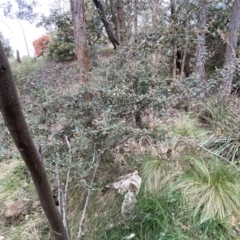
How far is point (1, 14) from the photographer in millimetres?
6945

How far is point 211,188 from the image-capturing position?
1850 mm

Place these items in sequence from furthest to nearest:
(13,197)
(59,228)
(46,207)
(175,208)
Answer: (13,197) → (175,208) → (59,228) → (46,207)

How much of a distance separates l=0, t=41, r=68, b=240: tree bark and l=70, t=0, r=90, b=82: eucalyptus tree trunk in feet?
7.04

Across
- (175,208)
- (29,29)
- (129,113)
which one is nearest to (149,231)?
(175,208)

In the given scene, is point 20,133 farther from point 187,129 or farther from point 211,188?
point 187,129

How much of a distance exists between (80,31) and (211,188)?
2.46m

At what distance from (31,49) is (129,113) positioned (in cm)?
988

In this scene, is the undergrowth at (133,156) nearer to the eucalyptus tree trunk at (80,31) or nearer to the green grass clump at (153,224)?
the green grass clump at (153,224)

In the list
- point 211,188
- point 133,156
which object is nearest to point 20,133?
point 211,188

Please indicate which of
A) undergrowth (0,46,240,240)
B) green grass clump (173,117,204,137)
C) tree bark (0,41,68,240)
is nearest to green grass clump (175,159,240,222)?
undergrowth (0,46,240,240)

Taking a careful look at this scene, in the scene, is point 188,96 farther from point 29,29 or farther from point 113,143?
point 29,29

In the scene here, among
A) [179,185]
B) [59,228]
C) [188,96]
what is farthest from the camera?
[188,96]

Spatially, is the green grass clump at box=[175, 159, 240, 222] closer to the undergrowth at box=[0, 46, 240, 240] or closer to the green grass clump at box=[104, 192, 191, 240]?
the undergrowth at box=[0, 46, 240, 240]

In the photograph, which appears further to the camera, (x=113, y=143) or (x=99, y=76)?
(x=99, y=76)
